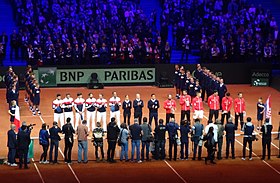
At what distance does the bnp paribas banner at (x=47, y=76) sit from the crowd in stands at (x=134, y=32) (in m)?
0.44

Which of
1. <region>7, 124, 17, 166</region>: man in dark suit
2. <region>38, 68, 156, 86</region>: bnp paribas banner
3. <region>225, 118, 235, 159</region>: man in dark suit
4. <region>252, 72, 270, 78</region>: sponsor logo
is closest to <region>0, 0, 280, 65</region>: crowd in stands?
<region>38, 68, 156, 86</region>: bnp paribas banner

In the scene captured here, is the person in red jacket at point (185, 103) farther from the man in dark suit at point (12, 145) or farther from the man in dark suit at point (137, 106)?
the man in dark suit at point (12, 145)

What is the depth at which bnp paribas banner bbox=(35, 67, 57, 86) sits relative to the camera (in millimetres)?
43969

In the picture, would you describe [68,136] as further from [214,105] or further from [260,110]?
[260,110]

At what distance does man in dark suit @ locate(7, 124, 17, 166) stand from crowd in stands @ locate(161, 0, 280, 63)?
20601 mm

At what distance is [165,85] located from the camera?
147 feet

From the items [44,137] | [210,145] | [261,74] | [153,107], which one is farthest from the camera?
[261,74]

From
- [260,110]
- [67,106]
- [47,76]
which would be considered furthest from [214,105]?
[47,76]

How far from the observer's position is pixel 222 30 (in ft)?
156

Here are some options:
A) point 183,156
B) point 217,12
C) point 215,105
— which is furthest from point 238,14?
point 183,156

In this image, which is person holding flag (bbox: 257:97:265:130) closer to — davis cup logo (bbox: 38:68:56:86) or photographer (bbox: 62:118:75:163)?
photographer (bbox: 62:118:75:163)

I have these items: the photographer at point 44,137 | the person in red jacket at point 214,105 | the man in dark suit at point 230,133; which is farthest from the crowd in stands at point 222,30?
the photographer at point 44,137

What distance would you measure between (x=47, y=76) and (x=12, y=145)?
16846 millimetres

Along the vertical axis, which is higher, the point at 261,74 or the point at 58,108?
the point at 261,74
